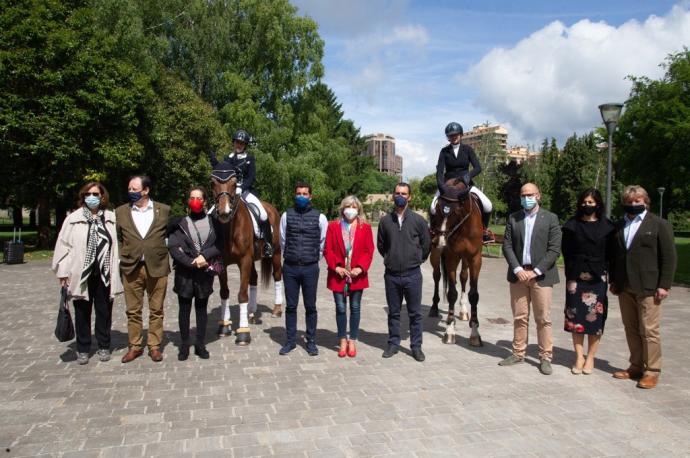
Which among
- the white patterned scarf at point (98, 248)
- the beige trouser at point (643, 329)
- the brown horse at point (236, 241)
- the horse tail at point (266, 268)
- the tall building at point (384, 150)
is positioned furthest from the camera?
the tall building at point (384, 150)

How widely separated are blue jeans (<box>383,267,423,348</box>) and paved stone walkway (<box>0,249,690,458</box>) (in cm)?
32

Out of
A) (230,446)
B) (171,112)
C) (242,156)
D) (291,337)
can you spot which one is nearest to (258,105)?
(171,112)

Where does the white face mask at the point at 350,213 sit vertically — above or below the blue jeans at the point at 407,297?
above

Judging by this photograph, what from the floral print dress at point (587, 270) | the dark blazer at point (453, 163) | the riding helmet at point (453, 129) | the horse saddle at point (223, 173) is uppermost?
the riding helmet at point (453, 129)

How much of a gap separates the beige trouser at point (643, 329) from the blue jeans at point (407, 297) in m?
2.43

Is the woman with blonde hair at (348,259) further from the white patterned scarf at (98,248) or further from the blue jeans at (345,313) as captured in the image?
the white patterned scarf at (98,248)

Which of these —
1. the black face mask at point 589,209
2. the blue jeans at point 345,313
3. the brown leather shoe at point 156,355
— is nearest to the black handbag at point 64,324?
the brown leather shoe at point 156,355

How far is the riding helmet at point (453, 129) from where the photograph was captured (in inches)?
299

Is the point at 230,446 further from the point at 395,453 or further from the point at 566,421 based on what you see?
the point at 566,421

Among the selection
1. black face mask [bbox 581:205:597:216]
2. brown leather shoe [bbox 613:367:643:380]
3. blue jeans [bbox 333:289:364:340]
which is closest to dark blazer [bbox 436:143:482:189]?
black face mask [bbox 581:205:597:216]

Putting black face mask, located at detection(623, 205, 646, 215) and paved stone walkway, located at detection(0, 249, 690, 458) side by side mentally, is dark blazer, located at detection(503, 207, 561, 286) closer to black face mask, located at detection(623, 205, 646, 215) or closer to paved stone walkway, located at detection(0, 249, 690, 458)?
black face mask, located at detection(623, 205, 646, 215)

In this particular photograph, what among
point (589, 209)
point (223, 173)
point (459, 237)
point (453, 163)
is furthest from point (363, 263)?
point (589, 209)

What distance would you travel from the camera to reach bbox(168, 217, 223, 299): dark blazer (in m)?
6.14

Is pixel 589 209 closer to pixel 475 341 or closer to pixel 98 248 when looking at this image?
pixel 475 341
